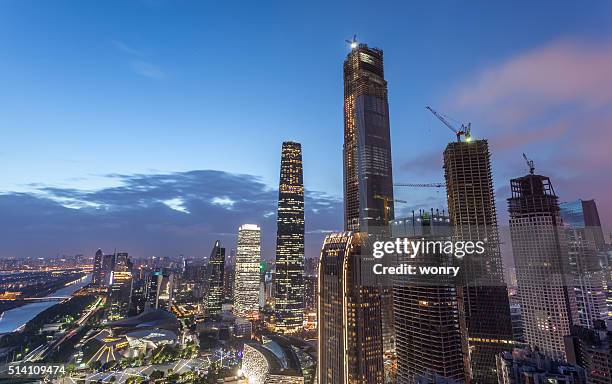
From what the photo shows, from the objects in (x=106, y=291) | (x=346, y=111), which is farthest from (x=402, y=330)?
(x=106, y=291)

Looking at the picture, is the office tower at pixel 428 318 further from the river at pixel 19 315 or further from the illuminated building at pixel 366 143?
the river at pixel 19 315

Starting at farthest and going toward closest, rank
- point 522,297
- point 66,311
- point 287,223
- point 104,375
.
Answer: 1. point 287,223
2. point 66,311
3. point 522,297
4. point 104,375

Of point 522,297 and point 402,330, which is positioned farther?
point 522,297

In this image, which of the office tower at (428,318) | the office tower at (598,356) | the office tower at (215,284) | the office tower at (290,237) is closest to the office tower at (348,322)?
the office tower at (428,318)

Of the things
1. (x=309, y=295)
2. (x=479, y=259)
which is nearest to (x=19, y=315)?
(x=309, y=295)

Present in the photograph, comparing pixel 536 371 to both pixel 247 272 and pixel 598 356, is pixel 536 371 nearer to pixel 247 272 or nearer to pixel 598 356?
pixel 598 356

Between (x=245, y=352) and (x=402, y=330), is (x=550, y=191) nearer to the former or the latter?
(x=402, y=330)

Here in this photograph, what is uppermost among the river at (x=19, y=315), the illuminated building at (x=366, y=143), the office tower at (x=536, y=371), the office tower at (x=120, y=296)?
the illuminated building at (x=366, y=143)

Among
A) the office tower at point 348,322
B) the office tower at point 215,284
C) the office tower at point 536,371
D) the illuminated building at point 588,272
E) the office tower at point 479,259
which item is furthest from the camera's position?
the office tower at point 215,284
